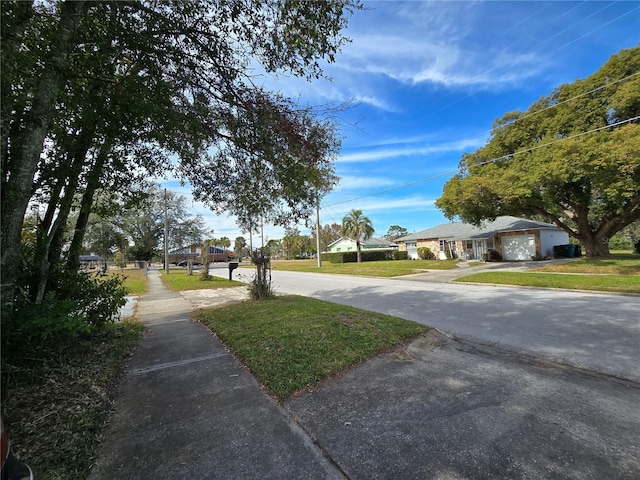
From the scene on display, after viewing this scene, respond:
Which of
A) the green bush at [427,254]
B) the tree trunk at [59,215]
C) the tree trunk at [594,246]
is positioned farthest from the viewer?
the green bush at [427,254]

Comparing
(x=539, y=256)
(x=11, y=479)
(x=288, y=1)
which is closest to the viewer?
(x=11, y=479)

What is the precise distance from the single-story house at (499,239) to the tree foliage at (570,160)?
13.0ft

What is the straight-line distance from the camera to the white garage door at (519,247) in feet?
80.3

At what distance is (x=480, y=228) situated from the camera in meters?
22.4

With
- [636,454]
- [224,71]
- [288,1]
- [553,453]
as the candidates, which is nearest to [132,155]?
[224,71]

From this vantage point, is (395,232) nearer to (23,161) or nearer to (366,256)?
(366,256)

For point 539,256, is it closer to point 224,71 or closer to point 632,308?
point 632,308

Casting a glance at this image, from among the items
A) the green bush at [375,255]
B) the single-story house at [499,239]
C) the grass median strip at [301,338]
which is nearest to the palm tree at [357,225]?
the green bush at [375,255]

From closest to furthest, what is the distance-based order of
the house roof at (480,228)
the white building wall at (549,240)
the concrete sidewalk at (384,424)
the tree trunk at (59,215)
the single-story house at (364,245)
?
the concrete sidewalk at (384,424) < the tree trunk at (59,215) < the white building wall at (549,240) < the house roof at (480,228) < the single-story house at (364,245)

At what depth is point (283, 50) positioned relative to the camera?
4.40 metres

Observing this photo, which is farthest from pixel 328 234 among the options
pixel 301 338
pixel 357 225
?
pixel 301 338

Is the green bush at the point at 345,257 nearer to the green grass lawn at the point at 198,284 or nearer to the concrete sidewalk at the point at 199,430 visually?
the green grass lawn at the point at 198,284

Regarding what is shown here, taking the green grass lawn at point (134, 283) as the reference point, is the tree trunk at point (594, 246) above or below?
above

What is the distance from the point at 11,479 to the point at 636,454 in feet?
12.8
